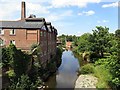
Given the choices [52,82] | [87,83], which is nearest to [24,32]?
[52,82]

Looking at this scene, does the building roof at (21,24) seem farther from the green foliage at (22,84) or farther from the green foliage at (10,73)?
the green foliage at (22,84)

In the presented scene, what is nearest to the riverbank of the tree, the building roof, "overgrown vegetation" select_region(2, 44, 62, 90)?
"overgrown vegetation" select_region(2, 44, 62, 90)

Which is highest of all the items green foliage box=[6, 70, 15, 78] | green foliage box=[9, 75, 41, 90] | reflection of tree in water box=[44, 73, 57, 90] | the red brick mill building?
the red brick mill building

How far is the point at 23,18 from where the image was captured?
41062 millimetres

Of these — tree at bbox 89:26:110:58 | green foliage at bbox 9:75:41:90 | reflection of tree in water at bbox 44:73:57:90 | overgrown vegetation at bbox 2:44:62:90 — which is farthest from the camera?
tree at bbox 89:26:110:58

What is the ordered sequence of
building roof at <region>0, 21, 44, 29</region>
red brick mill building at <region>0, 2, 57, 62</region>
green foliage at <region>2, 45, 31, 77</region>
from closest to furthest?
green foliage at <region>2, 45, 31, 77</region>, red brick mill building at <region>0, 2, 57, 62</region>, building roof at <region>0, 21, 44, 29</region>

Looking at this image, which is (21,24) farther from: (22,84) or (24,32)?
(22,84)

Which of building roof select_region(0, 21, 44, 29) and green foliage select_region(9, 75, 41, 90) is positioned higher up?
building roof select_region(0, 21, 44, 29)

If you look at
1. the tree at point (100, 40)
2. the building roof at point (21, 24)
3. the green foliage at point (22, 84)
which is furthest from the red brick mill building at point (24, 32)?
the tree at point (100, 40)

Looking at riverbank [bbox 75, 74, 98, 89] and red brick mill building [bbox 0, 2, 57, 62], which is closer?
riverbank [bbox 75, 74, 98, 89]

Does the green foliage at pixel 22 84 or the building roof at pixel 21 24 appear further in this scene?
the building roof at pixel 21 24

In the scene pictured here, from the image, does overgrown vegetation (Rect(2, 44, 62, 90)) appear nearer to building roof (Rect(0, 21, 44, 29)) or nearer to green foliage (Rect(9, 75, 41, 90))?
green foliage (Rect(9, 75, 41, 90))

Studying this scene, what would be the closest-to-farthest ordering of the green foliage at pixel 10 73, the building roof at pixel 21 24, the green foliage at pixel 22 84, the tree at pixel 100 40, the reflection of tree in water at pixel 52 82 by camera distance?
1. the green foliage at pixel 22 84
2. the green foliage at pixel 10 73
3. the reflection of tree in water at pixel 52 82
4. the building roof at pixel 21 24
5. the tree at pixel 100 40

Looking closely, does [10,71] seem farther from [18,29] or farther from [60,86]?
[18,29]
